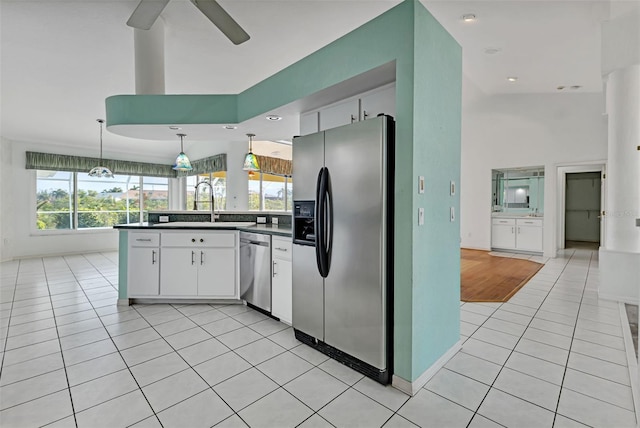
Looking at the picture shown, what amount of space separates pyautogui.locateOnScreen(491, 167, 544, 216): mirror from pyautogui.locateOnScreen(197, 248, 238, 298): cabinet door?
6628 mm

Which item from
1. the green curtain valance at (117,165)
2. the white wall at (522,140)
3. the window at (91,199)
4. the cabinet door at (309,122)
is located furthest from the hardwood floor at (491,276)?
the window at (91,199)

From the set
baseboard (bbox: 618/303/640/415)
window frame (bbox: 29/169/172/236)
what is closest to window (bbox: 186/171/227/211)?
window frame (bbox: 29/169/172/236)

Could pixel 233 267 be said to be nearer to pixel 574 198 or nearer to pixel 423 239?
pixel 423 239

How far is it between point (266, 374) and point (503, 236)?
23.3ft

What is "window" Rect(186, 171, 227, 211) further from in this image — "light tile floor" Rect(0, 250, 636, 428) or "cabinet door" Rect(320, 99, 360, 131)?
"cabinet door" Rect(320, 99, 360, 131)

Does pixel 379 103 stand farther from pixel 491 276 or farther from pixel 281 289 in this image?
pixel 491 276

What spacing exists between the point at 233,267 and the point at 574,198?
33.7 feet

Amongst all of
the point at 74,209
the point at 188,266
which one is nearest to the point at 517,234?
the point at 188,266

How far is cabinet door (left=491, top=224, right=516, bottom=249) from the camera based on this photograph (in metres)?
7.24

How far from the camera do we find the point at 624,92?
12.2 feet

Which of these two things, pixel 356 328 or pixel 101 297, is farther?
pixel 101 297

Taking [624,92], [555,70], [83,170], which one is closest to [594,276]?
[624,92]

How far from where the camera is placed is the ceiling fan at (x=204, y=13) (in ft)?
6.45

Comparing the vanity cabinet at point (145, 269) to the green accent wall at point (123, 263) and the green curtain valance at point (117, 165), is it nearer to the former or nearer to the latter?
the green accent wall at point (123, 263)
